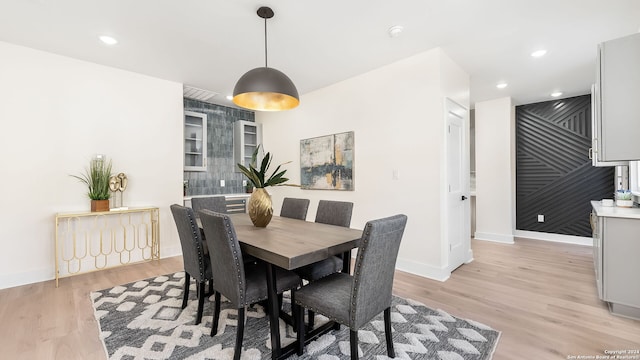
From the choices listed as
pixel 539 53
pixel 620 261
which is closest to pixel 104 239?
pixel 620 261

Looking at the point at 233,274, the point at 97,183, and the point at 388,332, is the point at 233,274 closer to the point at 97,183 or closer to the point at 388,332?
the point at 388,332

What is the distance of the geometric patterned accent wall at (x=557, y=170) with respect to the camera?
181 inches

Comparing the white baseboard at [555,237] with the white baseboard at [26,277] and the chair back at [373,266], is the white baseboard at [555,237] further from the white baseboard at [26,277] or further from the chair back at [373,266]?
the white baseboard at [26,277]

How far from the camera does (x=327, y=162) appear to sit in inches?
169

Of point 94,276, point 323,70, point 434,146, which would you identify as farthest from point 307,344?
point 323,70

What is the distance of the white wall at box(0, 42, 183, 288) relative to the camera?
9.66ft

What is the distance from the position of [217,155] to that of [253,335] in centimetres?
389

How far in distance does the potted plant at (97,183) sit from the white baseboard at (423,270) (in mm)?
3702

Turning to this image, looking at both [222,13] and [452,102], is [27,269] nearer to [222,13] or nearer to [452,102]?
[222,13]

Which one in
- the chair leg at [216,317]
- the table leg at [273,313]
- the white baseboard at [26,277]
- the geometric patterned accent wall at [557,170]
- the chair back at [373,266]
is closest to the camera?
the chair back at [373,266]

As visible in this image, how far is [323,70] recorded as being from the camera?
3664mm

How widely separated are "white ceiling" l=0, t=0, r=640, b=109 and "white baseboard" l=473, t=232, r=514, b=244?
2.67 m

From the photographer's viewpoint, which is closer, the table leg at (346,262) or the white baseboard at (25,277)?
the table leg at (346,262)

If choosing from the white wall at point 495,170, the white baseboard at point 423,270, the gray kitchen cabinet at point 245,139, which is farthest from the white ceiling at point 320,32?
the white baseboard at point 423,270
